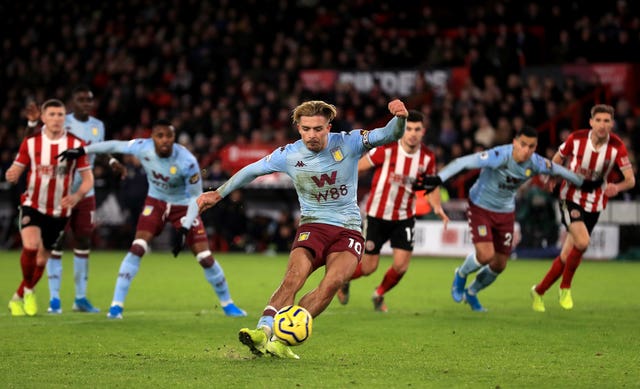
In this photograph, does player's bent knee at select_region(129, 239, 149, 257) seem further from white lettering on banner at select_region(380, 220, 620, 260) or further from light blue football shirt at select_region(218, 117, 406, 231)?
white lettering on banner at select_region(380, 220, 620, 260)

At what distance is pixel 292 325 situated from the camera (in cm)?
717

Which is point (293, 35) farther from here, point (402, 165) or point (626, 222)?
point (402, 165)

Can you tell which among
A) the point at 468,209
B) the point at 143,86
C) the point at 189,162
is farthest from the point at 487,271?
the point at 143,86

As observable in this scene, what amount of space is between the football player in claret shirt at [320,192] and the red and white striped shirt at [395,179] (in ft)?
12.4

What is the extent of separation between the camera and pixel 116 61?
27.9 m

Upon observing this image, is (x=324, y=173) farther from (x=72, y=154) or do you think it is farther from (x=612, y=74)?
(x=612, y=74)

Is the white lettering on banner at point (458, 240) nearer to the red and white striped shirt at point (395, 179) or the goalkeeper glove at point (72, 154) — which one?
the red and white striped shirt at point (395, 179)

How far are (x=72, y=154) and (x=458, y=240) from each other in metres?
12.2

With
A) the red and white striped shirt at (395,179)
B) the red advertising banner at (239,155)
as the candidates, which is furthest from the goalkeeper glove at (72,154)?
the red advertising banner at (239,155)

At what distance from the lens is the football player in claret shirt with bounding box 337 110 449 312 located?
39.1 ft

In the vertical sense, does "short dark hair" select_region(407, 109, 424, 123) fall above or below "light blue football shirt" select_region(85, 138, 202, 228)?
above

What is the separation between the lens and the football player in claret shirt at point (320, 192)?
7.80 m

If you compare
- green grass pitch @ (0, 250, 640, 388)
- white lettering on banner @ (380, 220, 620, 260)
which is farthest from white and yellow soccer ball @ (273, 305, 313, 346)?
white lettering on banner @ (380, 220, 620, 260)

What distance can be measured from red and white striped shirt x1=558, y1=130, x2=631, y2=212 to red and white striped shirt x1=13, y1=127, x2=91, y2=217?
5.68m
